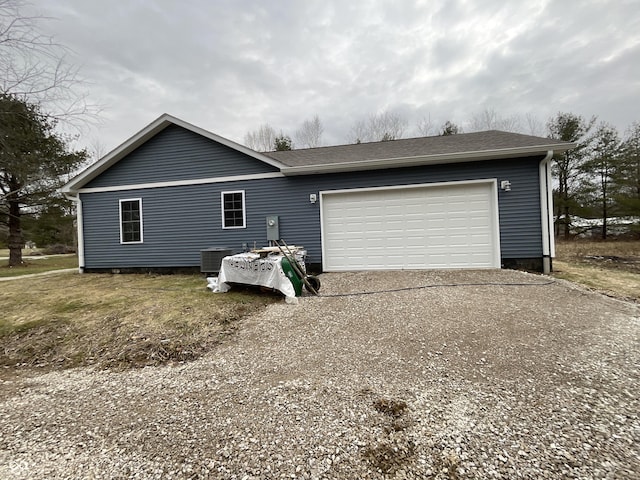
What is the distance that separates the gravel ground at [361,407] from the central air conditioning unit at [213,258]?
4328mm

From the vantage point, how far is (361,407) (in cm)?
225

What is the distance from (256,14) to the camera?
9.59m

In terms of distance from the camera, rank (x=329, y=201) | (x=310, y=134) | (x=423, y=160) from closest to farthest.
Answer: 1. (x=423, y=160)
2. (x=329, y=201)
3. (x=310, y=134)

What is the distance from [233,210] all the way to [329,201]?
291 cm

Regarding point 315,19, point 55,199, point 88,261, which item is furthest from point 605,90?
point 55,199

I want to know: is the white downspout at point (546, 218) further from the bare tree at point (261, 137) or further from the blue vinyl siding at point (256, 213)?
the bare tree at point (261, 137)

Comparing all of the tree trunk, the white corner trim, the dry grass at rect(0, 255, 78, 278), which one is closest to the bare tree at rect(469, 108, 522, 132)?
the white corner trim

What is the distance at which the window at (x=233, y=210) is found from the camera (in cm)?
870

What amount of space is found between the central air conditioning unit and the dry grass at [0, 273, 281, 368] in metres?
1.26

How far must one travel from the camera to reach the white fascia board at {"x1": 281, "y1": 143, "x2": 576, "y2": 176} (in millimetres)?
6873

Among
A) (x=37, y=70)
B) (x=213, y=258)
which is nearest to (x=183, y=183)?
(x=213, y=258)

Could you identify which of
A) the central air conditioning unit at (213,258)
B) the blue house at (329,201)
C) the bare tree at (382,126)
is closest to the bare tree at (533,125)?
the bare tree at (382,126)

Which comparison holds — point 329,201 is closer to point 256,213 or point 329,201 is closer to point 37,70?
Result: point 256,213

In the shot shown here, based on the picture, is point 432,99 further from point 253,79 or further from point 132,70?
point 132,70
